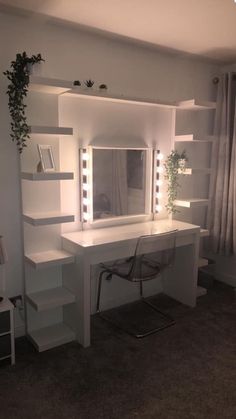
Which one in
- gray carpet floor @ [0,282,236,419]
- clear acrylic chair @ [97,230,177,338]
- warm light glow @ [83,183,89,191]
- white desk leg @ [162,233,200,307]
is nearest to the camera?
gray carpet floor @ [0,282,236,419]

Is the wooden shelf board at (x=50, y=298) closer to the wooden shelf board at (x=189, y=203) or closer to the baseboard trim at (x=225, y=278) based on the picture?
the wooden shelf board at (x=189, y=203)

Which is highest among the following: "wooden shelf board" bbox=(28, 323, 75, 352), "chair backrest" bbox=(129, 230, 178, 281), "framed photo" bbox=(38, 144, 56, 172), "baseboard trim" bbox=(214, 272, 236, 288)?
"framed photo" bbox=(38, 144, 56, 172)

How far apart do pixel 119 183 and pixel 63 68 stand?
1.05m

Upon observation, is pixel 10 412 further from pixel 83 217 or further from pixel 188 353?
pixel 83 217

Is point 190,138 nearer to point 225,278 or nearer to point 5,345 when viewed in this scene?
point 225,278

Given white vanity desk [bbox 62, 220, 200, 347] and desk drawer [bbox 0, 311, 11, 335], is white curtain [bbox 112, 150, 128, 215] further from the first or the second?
desk drawer [bbox 0, 311, 11, 335]

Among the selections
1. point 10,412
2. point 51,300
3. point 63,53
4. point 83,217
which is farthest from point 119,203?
point 10,412

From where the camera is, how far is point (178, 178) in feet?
11.5

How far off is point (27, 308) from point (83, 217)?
848 mm

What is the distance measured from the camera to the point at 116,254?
2.64 metres

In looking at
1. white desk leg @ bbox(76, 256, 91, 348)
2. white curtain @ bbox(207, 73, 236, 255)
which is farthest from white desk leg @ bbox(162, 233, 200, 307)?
white desk leg @ bbox(76, 256, 91, 348)

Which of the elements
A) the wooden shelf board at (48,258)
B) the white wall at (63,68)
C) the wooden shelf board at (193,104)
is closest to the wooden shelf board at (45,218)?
the white wall at (63,68)

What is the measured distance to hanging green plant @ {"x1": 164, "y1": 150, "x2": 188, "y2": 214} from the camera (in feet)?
10.7

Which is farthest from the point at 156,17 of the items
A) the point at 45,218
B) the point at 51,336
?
the point at 51,336
